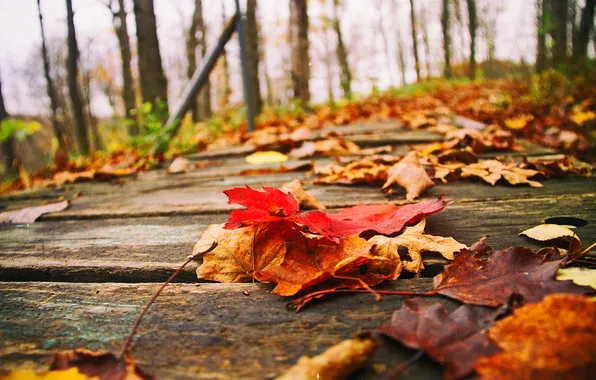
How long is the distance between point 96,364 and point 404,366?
0.44 meters

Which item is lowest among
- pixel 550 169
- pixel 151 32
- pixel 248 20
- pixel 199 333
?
pixel 199 333

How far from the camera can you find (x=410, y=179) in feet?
4.32

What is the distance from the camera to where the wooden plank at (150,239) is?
85 cm

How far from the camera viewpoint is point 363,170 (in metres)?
Answer: 1.56

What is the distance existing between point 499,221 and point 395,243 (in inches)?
15.0

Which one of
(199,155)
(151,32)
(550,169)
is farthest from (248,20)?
(550,169)

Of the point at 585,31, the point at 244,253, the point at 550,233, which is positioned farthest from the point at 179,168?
the point at 585,31

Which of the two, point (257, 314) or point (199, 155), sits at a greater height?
point (199, 155)

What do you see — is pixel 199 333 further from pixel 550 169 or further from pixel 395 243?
pixel 550 169

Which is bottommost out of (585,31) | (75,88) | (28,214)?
(28,214)

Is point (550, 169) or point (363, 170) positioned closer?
point (550, 169)

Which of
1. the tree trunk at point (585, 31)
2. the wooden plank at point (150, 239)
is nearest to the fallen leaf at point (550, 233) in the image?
the wooden plank at point (150, 239)

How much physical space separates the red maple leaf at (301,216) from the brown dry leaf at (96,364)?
0.31 m

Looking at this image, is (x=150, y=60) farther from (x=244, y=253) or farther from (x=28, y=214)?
(x=244, y=253)
